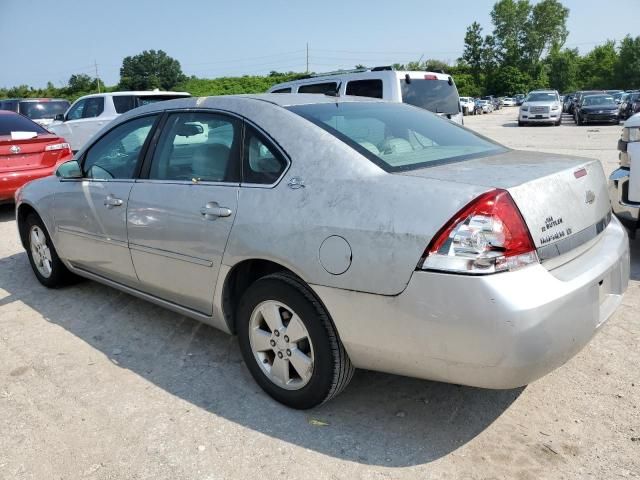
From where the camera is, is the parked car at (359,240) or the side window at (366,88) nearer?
the parked car at (359,240)

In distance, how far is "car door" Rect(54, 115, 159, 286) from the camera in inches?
141

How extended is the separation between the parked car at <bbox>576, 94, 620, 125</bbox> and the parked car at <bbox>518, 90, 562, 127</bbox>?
1.06 m

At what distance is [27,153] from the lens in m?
7.55

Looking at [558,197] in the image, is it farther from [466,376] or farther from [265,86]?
[265,86]

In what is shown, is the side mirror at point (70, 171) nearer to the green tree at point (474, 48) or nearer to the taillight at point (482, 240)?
the taillight at point (482, 240)

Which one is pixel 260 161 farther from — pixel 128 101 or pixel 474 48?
pixel 474 48

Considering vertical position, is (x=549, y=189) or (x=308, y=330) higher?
(x=549, y=189)

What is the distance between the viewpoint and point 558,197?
2.33 meters

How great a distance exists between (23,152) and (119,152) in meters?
4.62

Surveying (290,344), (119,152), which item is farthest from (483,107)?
(290,344)

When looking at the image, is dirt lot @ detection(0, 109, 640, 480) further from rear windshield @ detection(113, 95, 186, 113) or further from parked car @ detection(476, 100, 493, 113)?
parked car @ detection(476, 100, 493, 113)

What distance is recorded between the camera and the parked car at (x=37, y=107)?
1462 centimetres

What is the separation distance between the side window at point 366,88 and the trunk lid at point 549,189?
18.0 ft

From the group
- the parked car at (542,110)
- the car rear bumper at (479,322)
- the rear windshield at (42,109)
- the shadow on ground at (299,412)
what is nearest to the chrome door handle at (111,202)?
the shadow on ground at (299,412)
